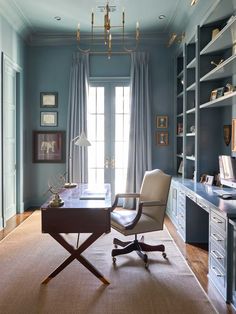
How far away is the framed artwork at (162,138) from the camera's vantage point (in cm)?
653

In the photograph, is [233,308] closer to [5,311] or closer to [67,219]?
[67,219]

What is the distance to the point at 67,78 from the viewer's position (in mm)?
6543

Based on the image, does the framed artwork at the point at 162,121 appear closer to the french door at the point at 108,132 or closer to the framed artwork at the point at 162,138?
the framed artwork at the point at 162,138

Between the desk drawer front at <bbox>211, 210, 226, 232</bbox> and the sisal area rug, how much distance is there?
618 mm

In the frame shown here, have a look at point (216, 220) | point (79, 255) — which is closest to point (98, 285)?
point (79, 255)

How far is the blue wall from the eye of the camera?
6504 mm

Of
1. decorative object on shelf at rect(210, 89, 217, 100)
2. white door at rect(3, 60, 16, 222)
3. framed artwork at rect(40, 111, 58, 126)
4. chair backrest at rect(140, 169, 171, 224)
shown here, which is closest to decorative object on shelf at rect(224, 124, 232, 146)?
decorative object on shelf at rect(210, 89, 217, 100)

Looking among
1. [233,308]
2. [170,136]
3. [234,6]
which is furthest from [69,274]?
[170,136]

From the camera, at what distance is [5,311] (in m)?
2.62

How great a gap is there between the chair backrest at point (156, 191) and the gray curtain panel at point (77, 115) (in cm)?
247

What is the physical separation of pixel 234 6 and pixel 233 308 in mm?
3149

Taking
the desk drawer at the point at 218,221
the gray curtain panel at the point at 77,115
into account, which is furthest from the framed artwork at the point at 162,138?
the desk drawer at the point at 218,221

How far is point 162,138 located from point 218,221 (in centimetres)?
374

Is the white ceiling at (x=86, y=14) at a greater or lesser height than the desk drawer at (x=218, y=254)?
greater
